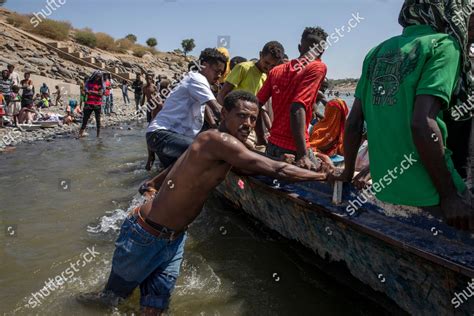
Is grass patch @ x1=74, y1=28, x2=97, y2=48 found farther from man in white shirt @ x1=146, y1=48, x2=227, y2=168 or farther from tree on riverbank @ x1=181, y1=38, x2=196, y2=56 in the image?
man in white shirt @ x1=146, y1=48, x2=227, y2=168

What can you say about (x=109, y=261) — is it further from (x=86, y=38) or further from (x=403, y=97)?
(x=86, y=38)

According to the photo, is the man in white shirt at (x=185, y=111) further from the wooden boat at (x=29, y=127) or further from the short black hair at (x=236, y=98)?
the wooden boat at (x=29, y=127)

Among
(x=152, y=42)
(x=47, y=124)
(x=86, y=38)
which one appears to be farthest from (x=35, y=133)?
(x=152, y=42)

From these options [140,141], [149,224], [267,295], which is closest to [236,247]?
[267,295]

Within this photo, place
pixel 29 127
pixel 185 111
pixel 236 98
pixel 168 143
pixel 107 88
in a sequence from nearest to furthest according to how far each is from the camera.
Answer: pixel 236 98, pixel 168 143, pixel 185 111, pixel 29 127, pixel 107 88

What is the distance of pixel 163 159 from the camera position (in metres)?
3.98

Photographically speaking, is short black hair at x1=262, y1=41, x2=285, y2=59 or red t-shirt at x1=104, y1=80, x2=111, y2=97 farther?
red t-shirt at x1=104, y1=80, x2=111, y2=97

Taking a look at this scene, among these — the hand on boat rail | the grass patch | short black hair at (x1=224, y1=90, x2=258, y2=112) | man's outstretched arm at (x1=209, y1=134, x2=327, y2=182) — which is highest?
the grass patch

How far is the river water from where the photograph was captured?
3.07 m

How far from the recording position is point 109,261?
3.86 meters

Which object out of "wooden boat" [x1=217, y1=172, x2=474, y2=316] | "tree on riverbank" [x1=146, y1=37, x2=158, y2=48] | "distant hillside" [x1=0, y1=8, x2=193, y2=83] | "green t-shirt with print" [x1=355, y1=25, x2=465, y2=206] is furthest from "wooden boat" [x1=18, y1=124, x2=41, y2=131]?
"tree on riverbank" [x1=146, y1=37, x2=158, y2=48]

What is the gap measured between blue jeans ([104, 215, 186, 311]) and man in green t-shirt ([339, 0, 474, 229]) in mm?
1373

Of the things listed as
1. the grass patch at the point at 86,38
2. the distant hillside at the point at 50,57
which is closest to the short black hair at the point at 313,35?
the distant hillside at the point at 50,57

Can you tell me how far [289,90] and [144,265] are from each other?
6.20 feet
